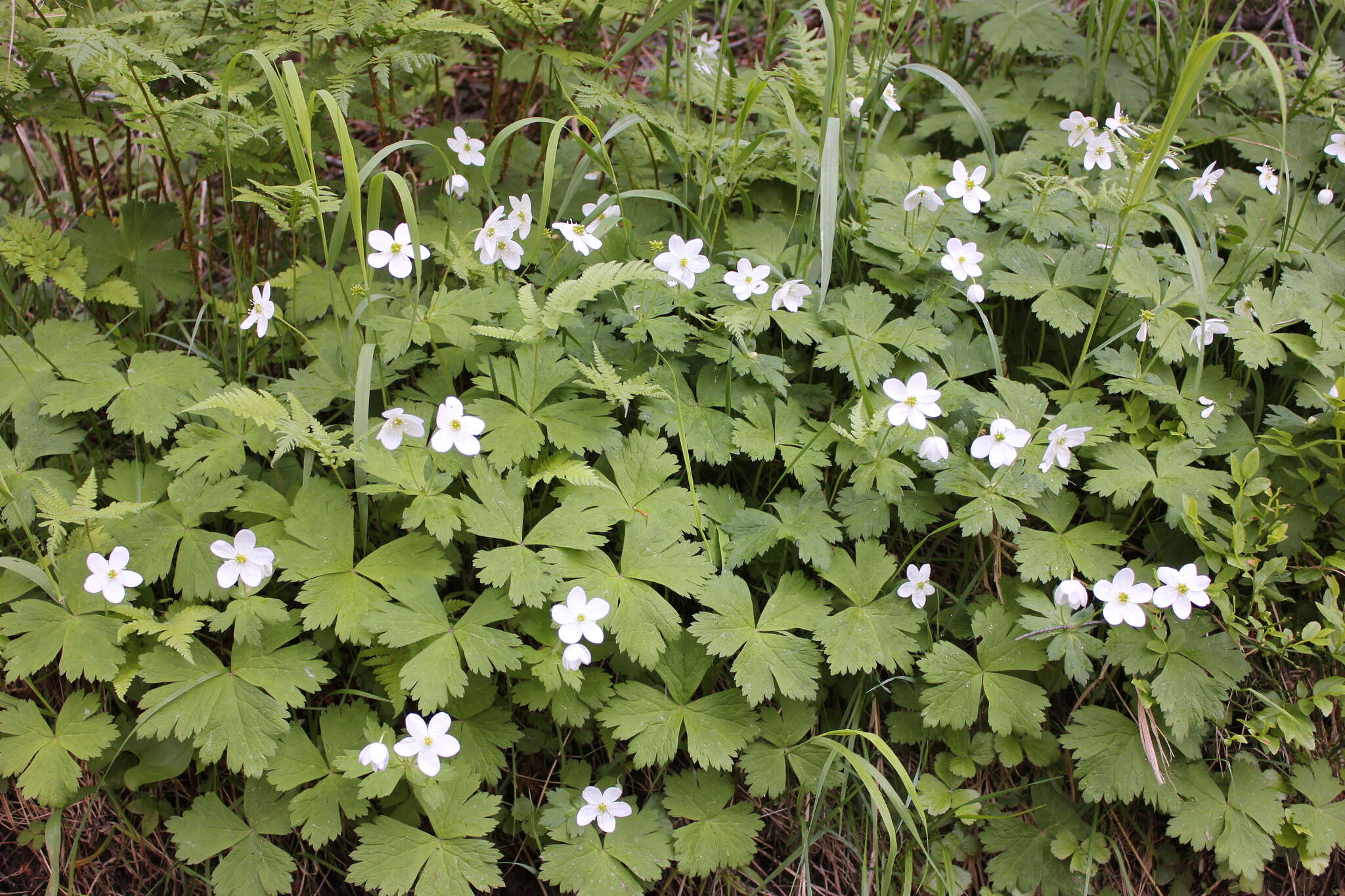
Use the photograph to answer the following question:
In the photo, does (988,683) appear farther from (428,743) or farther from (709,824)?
(428,743)

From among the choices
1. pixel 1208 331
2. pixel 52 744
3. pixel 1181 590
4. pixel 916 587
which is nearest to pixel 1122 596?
pixel 1181 590

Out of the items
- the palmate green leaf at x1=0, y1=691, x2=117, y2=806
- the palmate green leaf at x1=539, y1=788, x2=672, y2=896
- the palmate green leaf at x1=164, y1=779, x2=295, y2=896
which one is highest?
the palmate green leaf at x1=0, y1=691, x2=117, y2=806

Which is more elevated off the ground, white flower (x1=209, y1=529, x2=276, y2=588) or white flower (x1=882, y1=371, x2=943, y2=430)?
white flower (x1=882, y1=371, x2=943, y2=430)

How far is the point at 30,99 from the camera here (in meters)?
3.07

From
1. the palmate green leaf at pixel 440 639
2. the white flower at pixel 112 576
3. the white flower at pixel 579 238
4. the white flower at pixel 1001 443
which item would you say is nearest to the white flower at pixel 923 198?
the white flower at pixel 1001 443

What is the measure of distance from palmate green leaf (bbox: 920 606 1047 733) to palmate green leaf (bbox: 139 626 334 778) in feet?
6.12

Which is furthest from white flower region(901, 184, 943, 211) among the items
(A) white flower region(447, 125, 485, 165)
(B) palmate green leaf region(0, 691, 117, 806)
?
(B) palmate green leaf region(0, 691, 117, 806)

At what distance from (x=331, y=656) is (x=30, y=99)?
2354 millimetres

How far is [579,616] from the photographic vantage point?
2.40m

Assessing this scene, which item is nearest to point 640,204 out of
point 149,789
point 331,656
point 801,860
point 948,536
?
point 948,536

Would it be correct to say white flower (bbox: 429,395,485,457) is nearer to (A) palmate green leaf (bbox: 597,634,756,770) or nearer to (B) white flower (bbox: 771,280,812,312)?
(A) palmate green leaf (bbox: 597,634,756,770)

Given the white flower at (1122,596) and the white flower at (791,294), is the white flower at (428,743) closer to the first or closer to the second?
the white flower at (791,294)

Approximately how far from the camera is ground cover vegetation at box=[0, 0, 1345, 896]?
8.20ft

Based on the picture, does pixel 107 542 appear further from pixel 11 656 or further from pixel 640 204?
pixel 640 204
